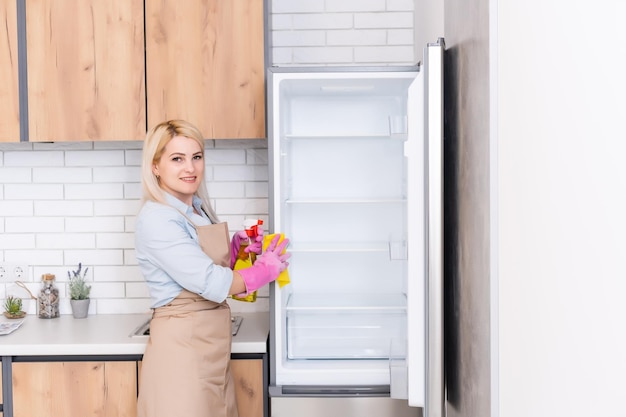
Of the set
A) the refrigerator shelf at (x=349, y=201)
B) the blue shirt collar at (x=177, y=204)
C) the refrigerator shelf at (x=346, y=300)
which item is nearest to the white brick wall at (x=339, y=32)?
the refrigerator shelf at (x=349, y=201)

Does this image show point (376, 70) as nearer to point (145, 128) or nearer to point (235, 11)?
point (235, 11)

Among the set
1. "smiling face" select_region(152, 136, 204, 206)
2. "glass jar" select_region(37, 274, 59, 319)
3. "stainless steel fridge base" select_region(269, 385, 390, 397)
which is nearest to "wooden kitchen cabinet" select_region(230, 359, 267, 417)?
"stainless steel fridge base" select_region(269, 385, 390, 397)

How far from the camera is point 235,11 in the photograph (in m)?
2.43

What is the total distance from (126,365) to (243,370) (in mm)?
421

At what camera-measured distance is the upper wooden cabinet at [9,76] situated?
245 centimetres

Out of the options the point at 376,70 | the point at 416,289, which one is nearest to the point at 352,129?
the point at 376,70

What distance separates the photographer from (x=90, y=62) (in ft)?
8.05

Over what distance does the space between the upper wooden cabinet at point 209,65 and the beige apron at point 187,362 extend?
51 centimetres

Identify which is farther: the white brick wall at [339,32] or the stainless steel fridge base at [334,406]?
the white brick wall at [339,32]

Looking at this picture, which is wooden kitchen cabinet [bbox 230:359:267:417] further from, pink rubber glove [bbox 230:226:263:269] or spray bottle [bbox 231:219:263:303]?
pink rubber glove [bbox 230:226:263:269]

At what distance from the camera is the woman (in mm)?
2049

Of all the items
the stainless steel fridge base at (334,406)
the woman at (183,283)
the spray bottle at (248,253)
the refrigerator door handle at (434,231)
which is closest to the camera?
the refrigerator door handle at (434,231)

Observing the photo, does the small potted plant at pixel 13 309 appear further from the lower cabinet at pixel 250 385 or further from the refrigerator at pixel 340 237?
the refrigerator at pixel 340 237

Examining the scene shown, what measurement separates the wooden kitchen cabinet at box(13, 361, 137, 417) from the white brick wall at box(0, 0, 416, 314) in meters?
0.55
